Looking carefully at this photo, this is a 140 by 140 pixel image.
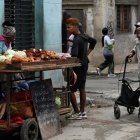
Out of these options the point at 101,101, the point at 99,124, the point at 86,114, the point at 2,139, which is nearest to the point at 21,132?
the point at 2,139

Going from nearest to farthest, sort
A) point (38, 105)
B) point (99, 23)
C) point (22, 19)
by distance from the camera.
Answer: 1. point (38, 105)
2. point (22, 19)
3. point (99, 23)

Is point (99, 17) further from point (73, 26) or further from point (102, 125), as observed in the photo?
point (102, 125)

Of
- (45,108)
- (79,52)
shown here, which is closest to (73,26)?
(79,52)

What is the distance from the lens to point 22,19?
11.0m

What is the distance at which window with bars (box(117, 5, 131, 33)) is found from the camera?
2272cm

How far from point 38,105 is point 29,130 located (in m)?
0.52

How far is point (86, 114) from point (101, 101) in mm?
1735

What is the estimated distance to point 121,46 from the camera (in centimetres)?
2291

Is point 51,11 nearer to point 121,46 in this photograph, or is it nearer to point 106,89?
point 106,89

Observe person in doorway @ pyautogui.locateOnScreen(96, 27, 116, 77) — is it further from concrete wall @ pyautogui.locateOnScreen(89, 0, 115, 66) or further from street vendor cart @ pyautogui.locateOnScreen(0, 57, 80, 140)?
street vendor cart @ pyautogui.locateOnScreen(0, 57, 80, 140)

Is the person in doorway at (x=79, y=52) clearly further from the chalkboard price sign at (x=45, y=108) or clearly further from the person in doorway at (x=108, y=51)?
the person in doorway at (x=108, y=51)

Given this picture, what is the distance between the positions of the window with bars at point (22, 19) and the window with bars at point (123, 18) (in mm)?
11868

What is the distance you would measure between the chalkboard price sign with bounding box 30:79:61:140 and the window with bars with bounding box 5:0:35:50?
3.05 m

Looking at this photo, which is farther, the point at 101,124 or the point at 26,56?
the point at 101,124
